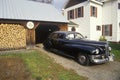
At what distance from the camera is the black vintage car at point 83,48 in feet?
26.2

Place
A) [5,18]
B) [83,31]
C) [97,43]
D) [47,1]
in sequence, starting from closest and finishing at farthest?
[97,43], [5,18], [47,1], [83,31]

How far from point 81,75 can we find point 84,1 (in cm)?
1533

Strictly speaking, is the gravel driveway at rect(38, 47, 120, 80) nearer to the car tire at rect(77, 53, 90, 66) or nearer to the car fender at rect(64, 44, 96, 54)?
the car tire at rect(77, 53, 90, 66)

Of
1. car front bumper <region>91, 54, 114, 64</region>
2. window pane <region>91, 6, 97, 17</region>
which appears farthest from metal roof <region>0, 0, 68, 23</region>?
car front bumper <region>91, 54, 114, 64</region>

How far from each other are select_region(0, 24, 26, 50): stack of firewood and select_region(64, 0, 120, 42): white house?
10.1m

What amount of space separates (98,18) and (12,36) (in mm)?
13361

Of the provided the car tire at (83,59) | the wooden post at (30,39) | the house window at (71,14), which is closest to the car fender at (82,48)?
the car tire at (83,59)

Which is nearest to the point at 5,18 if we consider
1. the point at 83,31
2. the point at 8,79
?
the point at 8,79

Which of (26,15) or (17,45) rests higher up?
(26,15)

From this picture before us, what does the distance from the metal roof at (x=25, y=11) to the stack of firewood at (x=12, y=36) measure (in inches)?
33.7

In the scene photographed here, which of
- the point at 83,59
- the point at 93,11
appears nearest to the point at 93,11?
the point at 93,11

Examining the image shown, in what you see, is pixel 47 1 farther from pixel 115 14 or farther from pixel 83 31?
pixel 115 14

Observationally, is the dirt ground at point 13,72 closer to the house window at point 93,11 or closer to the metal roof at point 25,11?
the metal roof at point 25,11

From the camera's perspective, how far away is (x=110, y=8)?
19.9 meters
